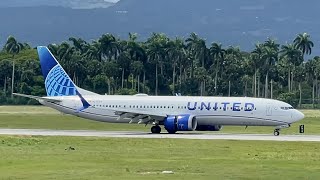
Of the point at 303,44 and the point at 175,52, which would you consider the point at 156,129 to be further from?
the point at 303,44

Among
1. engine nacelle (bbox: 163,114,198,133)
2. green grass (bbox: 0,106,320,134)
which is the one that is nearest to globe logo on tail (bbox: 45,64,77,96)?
green grass (bbox: 0,106,320,134)

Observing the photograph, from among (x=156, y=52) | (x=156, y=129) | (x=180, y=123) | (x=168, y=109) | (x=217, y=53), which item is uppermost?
(x=217, y=53)

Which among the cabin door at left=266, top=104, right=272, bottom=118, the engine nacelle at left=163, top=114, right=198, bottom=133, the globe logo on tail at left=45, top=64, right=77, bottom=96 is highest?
the globe logo on tail at left=45, top=64, right=77, bottom=96

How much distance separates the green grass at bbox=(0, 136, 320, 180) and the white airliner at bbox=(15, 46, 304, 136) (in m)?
12.8

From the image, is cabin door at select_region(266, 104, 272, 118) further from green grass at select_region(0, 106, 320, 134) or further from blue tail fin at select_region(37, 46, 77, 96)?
blue tail fin at select_region(37, 46, 77, 96)

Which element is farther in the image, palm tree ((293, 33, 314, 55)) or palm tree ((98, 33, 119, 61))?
palm tree ((293, 33, 314, 55))

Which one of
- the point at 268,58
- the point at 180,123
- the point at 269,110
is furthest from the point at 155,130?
the point at 268,58

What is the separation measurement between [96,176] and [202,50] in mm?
133032

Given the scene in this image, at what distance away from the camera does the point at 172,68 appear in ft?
531

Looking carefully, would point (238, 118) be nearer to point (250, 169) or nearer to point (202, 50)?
point (250, 169)

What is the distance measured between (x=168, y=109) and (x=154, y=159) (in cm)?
3080

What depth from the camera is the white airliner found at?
69.3 meters

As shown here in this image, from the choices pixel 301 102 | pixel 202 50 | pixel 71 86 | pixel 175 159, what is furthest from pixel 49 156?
pixel 202 50

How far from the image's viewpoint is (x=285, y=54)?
537 feet
